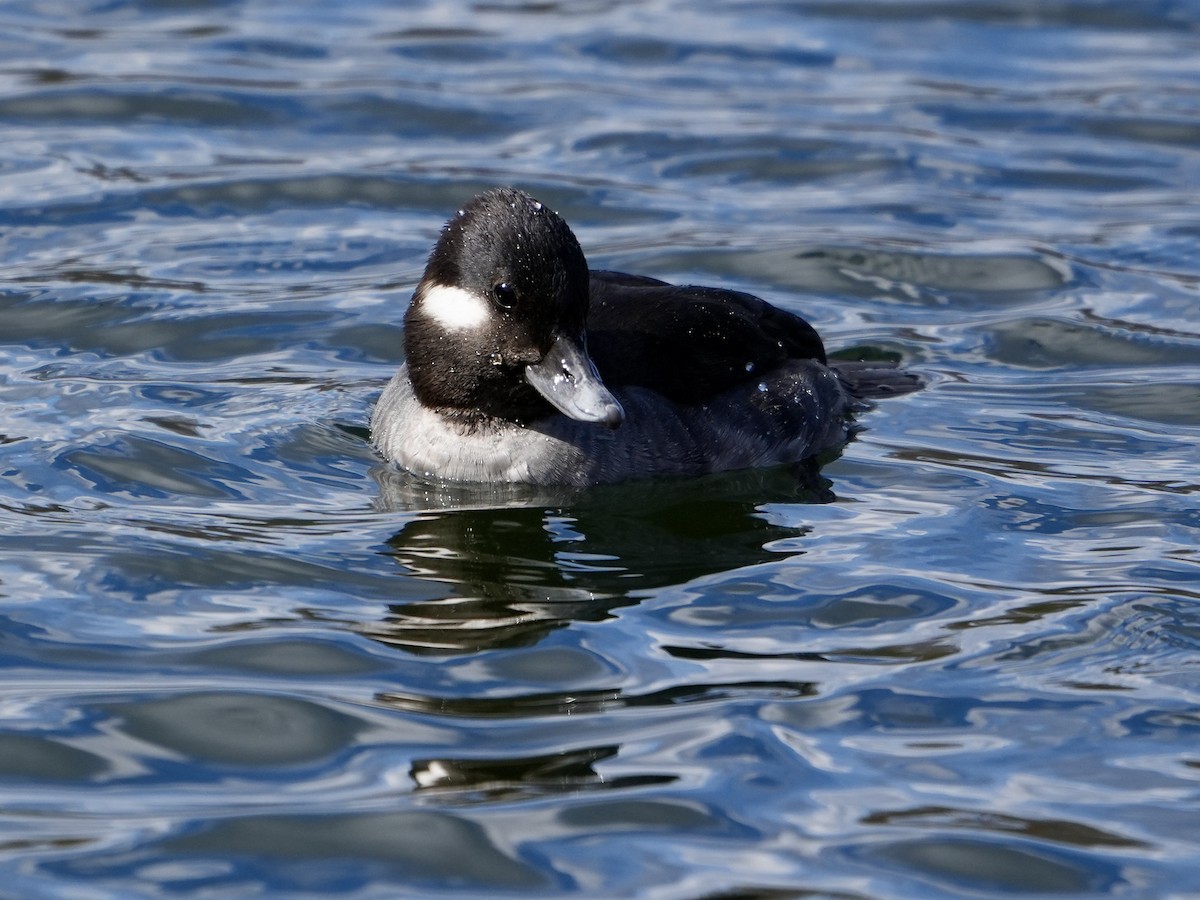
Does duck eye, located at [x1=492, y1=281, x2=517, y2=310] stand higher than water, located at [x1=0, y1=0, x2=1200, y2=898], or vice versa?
duck eye, located at [x1=492, y1=281, x2=517, y2=310]

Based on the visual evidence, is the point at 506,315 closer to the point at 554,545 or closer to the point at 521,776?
the point at 554,545

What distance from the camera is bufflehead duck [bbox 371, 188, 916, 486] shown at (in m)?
8.43

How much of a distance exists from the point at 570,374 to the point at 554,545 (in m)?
0.76

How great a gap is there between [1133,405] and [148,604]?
5.30 m

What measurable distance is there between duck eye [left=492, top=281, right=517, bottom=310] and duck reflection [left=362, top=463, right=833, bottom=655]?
2.82 feet

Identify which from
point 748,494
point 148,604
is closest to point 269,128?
point 748,494

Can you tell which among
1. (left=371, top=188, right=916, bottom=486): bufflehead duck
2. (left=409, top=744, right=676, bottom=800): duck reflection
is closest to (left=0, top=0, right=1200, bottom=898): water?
(left=409, top=744, right=676, bottom=800): duck reflection

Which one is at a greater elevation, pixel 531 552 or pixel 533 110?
pixel 533 110

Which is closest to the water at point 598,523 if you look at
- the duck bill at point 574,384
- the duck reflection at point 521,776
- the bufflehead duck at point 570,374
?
the duck reflection at point 521,776

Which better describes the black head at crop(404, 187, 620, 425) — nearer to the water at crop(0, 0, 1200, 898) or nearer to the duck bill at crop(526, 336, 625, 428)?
the duck bill at crop(526, 336, 625, 428)

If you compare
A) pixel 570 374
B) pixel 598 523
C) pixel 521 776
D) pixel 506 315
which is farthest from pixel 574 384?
pixel 521 776

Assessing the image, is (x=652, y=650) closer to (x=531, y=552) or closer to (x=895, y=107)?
(x=531, y=552)

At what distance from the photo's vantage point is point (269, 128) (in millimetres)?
14984

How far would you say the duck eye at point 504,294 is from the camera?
8414 mm
